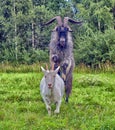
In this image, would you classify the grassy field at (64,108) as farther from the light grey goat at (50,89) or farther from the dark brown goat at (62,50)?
the dark brown goat at (62,50)

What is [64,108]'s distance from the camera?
31.5 ft

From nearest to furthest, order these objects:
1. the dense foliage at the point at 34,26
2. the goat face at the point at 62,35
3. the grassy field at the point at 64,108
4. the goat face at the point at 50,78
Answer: the grassy field at the point at 64,108
the goat face at the point at 50,78
the goat face at the point at 62,35
the dense foliage at the point at 34,26

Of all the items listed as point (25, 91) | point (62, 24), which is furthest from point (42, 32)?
point (62, 24)

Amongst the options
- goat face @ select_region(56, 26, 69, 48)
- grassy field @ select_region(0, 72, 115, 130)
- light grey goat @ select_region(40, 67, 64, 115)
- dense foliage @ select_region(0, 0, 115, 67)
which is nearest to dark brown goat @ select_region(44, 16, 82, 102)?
goat face @ select_region(56, 26, 69, 48)

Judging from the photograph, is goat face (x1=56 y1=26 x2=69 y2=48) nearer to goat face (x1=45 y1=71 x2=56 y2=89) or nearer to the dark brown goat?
the dark brown goat

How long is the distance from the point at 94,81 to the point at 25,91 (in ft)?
10.5

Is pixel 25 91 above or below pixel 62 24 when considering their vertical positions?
below

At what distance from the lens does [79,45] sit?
31.6m

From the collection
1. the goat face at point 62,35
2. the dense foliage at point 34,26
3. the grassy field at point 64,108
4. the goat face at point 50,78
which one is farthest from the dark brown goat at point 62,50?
the dense foliage at point 34,26

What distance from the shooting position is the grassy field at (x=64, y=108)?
25.0 feet

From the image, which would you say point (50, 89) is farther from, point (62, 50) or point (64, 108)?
point (62, 50)

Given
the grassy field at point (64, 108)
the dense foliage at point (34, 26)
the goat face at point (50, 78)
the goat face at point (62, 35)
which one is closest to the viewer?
the grassy field at point (64, 108)

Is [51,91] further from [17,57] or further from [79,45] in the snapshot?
[17,57]

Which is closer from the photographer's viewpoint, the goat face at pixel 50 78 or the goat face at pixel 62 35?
the goat face at pixel 50 78
